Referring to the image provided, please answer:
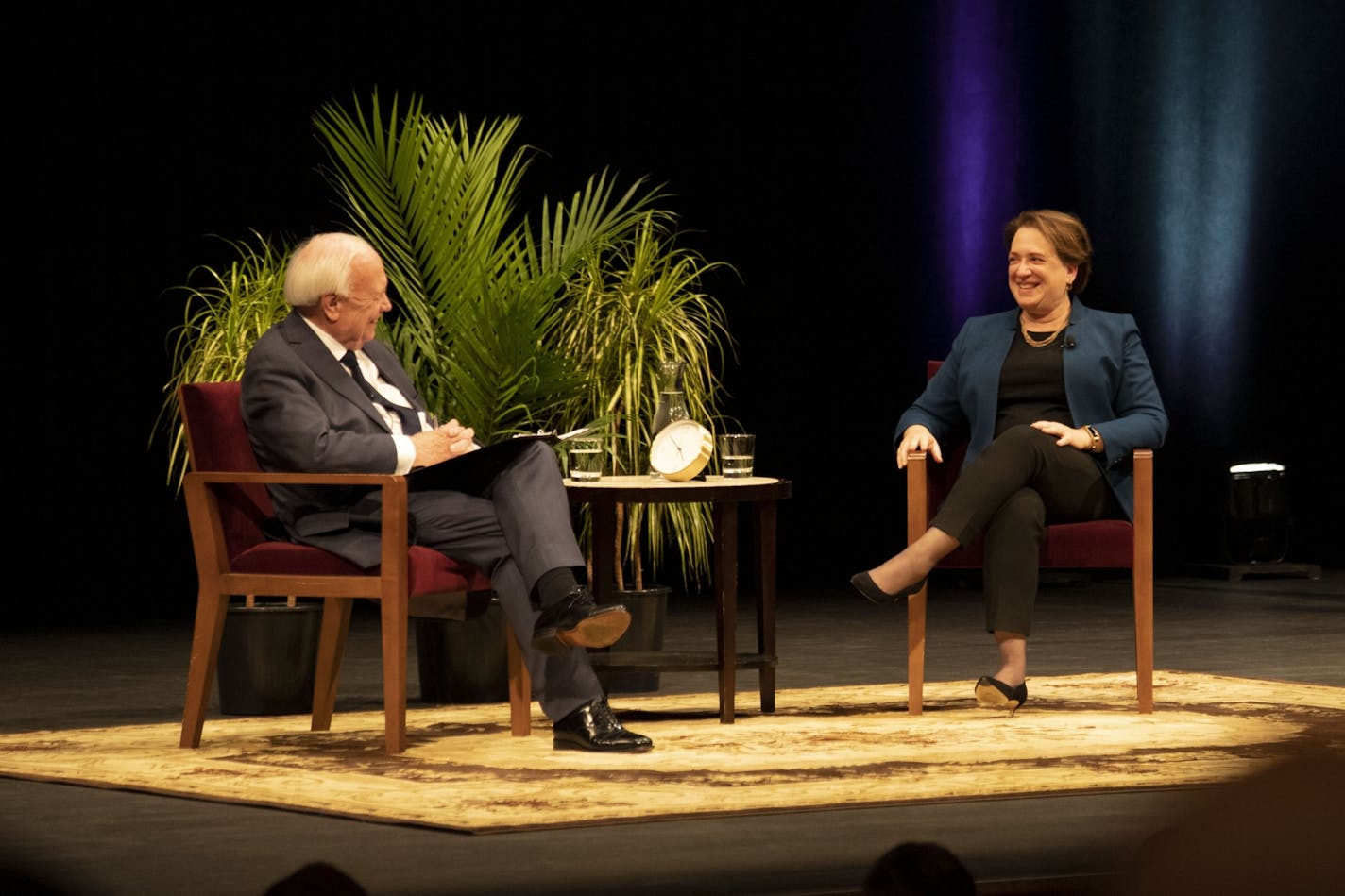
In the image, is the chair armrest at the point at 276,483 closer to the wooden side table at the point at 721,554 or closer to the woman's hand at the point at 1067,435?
the wooden side table at the point at 721,554

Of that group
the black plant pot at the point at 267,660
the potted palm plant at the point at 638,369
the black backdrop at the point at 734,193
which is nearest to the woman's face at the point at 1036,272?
the potted palm plant at the point at 638,369

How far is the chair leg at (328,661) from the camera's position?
4234 mm

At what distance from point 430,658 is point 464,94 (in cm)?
332

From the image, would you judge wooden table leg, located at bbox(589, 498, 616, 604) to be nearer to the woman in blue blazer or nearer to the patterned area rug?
the patterned area rug

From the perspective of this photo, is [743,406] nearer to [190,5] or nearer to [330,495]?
Answer: [190,5]

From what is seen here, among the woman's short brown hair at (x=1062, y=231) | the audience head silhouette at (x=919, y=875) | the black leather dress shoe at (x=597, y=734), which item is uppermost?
the woman's short brown hair at (x=1062, y=231)

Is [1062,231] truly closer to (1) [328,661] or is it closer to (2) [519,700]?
(2) [519,700]

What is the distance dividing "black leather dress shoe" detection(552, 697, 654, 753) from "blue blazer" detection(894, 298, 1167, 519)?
122 centimetres

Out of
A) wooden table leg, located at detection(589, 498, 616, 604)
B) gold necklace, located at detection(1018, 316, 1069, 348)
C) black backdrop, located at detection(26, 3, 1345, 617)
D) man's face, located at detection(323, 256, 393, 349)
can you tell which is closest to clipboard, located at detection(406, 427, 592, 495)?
man's face, located at detection(323, 256, 393, 349)

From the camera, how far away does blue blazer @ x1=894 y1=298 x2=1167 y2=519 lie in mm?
4629

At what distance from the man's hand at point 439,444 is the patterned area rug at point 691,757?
57cm

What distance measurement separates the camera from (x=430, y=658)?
4.89 m

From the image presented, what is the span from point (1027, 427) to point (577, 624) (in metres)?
1.31

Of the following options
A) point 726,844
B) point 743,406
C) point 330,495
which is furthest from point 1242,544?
point 726,844
